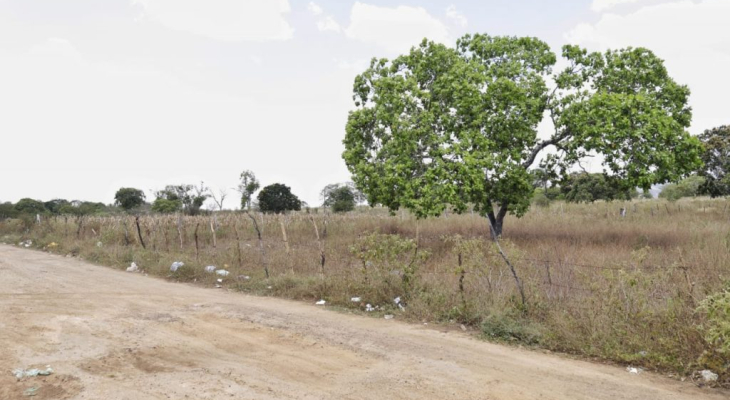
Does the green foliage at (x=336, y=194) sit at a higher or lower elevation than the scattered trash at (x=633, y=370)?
higher

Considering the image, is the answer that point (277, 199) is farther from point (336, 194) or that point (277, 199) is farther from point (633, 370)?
point (633, 370)

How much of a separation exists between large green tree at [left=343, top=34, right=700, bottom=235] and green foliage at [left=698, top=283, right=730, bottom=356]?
10.2m

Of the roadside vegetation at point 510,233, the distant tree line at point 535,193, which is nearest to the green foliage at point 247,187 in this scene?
the distant tree line at point 535,193

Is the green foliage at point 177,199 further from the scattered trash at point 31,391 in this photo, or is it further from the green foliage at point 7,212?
the scattered trash at point 31,391

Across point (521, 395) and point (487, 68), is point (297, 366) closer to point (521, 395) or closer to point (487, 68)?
point (521, 395)

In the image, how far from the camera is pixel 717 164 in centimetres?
2917

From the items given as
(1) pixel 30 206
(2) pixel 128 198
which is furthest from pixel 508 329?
(2) pixel 128 198

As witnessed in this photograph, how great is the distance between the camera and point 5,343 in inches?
279

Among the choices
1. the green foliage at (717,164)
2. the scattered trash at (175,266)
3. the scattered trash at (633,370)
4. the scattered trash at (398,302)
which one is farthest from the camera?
the green foliage at (717,164)

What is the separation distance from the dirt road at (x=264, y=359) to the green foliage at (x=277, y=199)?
44787 mm

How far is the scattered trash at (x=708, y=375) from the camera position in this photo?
557cm

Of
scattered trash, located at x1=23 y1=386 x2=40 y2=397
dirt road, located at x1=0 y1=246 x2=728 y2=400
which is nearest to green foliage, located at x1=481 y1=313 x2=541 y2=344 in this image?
dirt road, located at x1=0 y1=246 x2=728 y2=400

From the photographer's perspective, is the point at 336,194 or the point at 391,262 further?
the point at 336,194

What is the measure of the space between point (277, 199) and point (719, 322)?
169 ft
